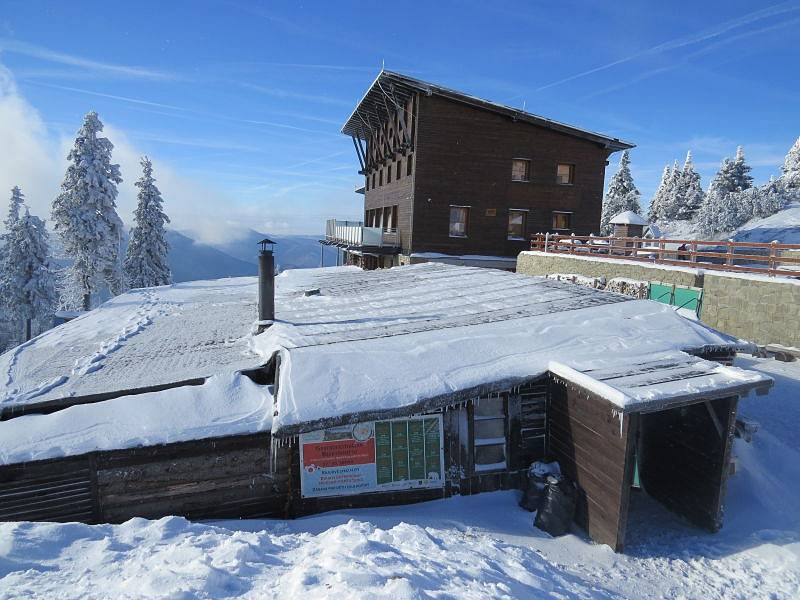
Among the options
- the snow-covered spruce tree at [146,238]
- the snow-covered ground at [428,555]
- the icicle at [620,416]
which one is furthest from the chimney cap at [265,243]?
the snow-covered spruce tree at [146,238]

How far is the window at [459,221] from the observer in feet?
85.6

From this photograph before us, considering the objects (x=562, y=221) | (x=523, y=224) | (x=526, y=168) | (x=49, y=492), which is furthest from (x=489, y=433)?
(x=562, y=221)

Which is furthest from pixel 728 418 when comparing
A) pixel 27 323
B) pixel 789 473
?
pixel 27 323

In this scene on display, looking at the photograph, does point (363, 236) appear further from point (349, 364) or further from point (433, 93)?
point (349, 364)

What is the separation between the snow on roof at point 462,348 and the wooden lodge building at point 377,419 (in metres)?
0.04

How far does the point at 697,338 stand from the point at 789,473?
2864 mm

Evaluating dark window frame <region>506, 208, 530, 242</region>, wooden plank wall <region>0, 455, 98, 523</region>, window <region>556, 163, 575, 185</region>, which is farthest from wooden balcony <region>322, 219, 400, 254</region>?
wooden plank wall <region>0, 455, 98, 523</region>

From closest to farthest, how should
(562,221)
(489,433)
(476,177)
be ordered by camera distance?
1. (489,433)
2. (476,177)
3. (562,221)

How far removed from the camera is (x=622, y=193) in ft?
190

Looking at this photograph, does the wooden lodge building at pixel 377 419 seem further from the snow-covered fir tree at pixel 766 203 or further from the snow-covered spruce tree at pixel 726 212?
the snow-covered fir tree at pixel 766 203

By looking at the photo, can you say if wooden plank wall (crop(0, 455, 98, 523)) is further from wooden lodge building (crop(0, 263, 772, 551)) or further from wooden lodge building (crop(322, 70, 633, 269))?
wooden lodge building (crop(322, 70, 633, 269))

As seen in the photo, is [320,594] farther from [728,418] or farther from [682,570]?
[728,418]

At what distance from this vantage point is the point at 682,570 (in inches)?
269

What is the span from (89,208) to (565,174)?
28.8m
